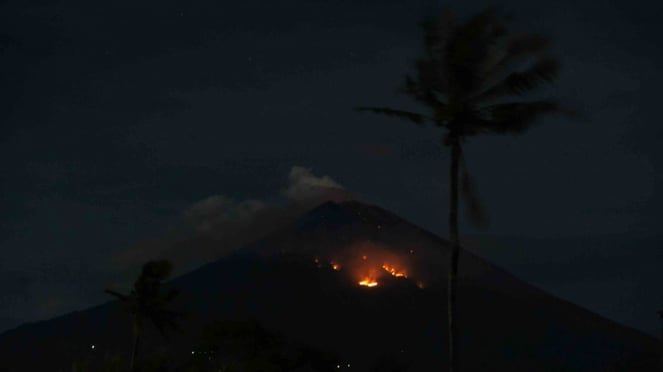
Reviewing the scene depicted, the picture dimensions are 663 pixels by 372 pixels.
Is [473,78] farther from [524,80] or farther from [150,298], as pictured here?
[150,298]

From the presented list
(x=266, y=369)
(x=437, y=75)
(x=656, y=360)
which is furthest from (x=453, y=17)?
(x=656, y=360)

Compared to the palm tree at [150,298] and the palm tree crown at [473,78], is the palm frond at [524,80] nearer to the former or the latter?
the palm tree crown at [473,78]

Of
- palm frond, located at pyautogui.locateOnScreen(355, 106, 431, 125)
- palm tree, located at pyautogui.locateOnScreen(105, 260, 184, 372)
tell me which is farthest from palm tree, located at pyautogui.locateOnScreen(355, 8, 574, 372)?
palm tree, located at pyautogui.locateOnScreen(105, 260, 184, 372)

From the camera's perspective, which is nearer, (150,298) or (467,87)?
(467,87)

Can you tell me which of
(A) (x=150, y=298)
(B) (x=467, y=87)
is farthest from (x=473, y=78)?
(A) (x=150, y=298)

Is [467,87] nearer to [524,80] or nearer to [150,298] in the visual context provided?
[524,80]

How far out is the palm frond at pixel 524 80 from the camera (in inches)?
765

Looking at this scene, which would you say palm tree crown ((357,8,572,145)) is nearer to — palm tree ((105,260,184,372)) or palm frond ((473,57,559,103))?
palm frond ((473,57,559,103))

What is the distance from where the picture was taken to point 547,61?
19.4 m

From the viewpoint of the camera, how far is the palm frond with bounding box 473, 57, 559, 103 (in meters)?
19.4

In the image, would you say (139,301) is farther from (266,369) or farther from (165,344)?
(165,344)

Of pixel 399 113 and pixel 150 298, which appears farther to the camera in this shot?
pixel 150 298

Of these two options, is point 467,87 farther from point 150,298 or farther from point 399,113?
point 150,298

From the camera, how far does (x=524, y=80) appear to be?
19844 mm
